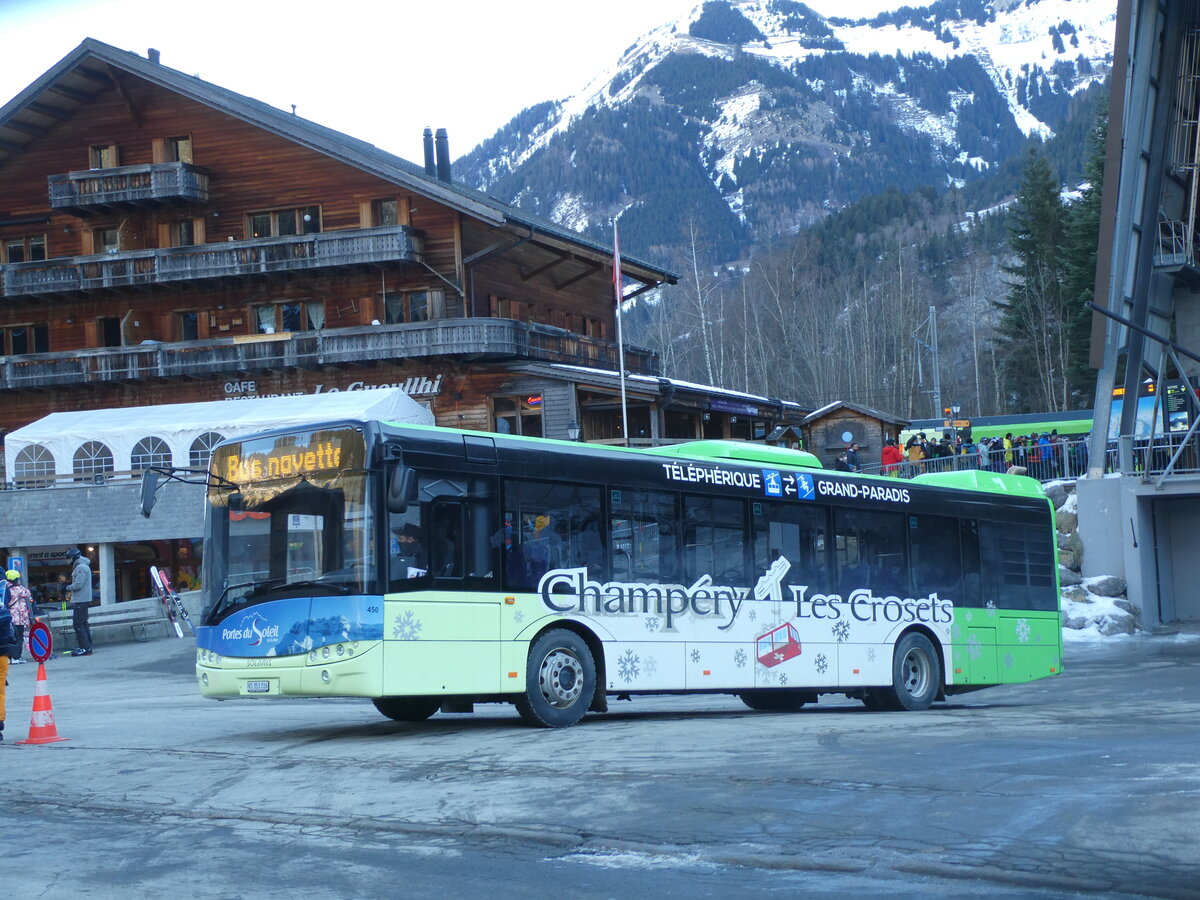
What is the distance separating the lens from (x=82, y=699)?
21.1 m

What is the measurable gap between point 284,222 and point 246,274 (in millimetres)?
2564

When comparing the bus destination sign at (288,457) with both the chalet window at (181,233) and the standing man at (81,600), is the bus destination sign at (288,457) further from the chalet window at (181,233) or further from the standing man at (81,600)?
the chalet window at (181,233)

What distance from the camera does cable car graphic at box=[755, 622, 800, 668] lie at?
16.2m

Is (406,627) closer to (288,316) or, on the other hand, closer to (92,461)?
(92,461)

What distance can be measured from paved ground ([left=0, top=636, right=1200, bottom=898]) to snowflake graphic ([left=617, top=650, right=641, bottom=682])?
673 mm

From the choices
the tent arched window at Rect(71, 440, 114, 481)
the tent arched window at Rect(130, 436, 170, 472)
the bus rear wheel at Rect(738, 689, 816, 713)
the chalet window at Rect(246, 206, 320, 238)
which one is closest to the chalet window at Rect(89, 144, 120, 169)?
the chalet window at Rect(246, 206, 320, 238)

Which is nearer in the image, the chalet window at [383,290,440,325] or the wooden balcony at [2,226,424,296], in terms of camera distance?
the wooden balcony at [2,226,424,296]

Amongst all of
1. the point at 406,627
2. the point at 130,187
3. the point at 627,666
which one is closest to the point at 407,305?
the point at 130,187

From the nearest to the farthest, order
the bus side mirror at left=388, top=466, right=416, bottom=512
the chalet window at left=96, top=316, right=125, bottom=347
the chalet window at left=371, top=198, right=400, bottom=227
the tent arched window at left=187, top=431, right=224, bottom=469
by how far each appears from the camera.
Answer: the bus side mirror at left=388, top=466, right=416, bottom=512 < the tent arched window at left=187, top=431, right=224, bottom=469 < the chalet window at left=371, top=198, right=400, bottom=227 < the chalet window at left=96, top=316, right=125, bottom=347

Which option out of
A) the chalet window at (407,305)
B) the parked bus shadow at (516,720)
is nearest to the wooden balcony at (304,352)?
the chalet window at (407,305)

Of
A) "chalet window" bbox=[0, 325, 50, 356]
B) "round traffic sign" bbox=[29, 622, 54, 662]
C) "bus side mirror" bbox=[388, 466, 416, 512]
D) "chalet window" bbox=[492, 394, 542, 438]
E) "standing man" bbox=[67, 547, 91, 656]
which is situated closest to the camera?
"bus side mirror" bbox=[388, 466, 416, 512]

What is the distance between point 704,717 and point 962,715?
2.86 m

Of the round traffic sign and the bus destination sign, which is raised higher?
the bus destination sign

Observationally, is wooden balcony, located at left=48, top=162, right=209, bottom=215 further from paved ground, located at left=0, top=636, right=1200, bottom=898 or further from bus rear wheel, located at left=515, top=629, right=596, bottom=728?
bus rear wheel, located at left=515, top=629, right=596, bottom=728
